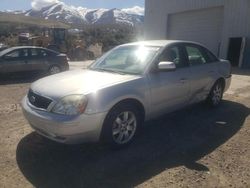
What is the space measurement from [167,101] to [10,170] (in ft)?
8.87

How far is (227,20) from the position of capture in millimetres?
16844

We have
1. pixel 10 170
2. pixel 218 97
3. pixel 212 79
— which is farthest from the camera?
pixel 218 97

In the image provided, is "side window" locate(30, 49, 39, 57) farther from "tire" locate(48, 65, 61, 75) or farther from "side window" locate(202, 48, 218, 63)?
"side window" locate(202, 48, 218, 63)

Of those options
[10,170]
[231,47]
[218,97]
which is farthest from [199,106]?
[231,47]

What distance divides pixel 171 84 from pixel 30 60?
7.87m

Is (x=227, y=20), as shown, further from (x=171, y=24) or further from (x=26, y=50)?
(x=26, y=50)

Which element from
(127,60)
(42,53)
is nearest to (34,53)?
(42,53)

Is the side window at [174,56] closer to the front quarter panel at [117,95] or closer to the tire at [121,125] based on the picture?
the front quarter panel at [117,95]

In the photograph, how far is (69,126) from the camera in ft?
12.2

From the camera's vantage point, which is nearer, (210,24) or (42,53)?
(42,53)

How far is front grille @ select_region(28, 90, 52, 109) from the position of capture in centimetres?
399

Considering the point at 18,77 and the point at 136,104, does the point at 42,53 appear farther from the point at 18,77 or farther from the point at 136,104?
the point at 136,104

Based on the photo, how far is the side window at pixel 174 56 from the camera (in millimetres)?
5113

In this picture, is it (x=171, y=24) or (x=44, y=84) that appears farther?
(x=171, y=24)
